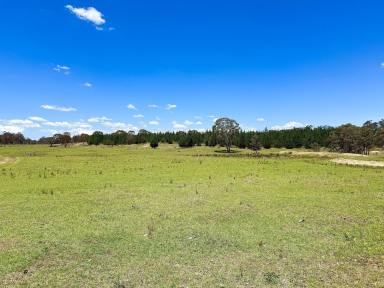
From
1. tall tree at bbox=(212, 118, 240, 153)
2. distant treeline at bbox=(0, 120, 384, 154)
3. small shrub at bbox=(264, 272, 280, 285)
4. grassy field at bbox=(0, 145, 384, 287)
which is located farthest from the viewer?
tall tree at bbox=(212, 118, 240, 153)

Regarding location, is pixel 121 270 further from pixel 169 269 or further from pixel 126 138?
pixel 126 138

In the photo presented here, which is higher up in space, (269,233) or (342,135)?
(342,135)

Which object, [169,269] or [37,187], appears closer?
[169,269]

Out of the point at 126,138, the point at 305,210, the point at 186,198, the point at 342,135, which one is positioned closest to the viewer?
the point at 305,210

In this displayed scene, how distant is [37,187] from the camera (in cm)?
2881

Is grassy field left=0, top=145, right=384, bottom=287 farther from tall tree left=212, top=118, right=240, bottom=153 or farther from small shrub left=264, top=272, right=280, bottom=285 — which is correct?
tall tree left=212, top=118, right=240, bottom=153

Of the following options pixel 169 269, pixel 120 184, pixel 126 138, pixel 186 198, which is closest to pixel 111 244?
pixel 169 269

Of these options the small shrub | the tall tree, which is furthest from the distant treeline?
the small shrub

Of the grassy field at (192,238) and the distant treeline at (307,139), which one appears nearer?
the grassy field at (192,238)

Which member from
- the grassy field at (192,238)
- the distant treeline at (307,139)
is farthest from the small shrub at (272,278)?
the distant treeline at (307,139)

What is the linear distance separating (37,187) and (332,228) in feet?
78.6

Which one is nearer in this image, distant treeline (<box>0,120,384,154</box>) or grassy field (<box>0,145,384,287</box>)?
grassy field (<box>0,145,384,287</box>)

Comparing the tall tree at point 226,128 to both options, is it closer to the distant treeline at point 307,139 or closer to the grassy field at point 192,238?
the distant treeline at point 307,139

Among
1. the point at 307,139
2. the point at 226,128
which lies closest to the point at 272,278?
the point at 226,128
